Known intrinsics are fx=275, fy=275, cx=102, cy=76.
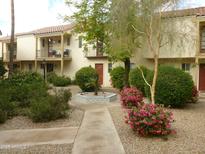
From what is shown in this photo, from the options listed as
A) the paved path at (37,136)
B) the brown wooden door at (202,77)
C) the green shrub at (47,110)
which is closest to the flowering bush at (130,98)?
the green shrub at (47,110)

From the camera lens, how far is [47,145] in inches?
292

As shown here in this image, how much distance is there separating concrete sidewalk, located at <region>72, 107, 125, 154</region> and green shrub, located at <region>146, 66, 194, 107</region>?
3374 mm

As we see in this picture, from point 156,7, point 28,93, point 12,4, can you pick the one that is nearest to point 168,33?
point 156,7

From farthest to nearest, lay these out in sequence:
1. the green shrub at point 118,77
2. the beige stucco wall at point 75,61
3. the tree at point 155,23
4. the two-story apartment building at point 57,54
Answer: the beige stucco wall at point 75,61
the two-story apartment building at point 57,54
the green shrub at point 118,77
the tree at point 155,23

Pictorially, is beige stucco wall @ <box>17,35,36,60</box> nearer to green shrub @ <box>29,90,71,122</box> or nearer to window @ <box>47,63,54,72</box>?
window @ <box>47,63,54,72</box>

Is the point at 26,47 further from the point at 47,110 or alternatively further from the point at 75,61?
the point at 47,110

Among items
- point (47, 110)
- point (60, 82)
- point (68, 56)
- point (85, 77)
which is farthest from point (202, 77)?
point (47, 110)

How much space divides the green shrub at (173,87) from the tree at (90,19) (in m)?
8.00

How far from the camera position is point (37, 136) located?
28.1 ft

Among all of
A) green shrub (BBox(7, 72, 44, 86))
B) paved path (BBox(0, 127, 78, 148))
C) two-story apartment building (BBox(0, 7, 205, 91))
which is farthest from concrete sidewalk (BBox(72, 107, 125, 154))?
two-story apartment building (BBox(0, 7, 205, 91))

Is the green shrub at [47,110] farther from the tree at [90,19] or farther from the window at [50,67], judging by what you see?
the window at [50,67]

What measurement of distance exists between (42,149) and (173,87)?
7.80m

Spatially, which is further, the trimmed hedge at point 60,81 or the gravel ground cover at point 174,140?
the trimmed hedge at point 60,81

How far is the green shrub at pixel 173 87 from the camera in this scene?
42.8 feet
